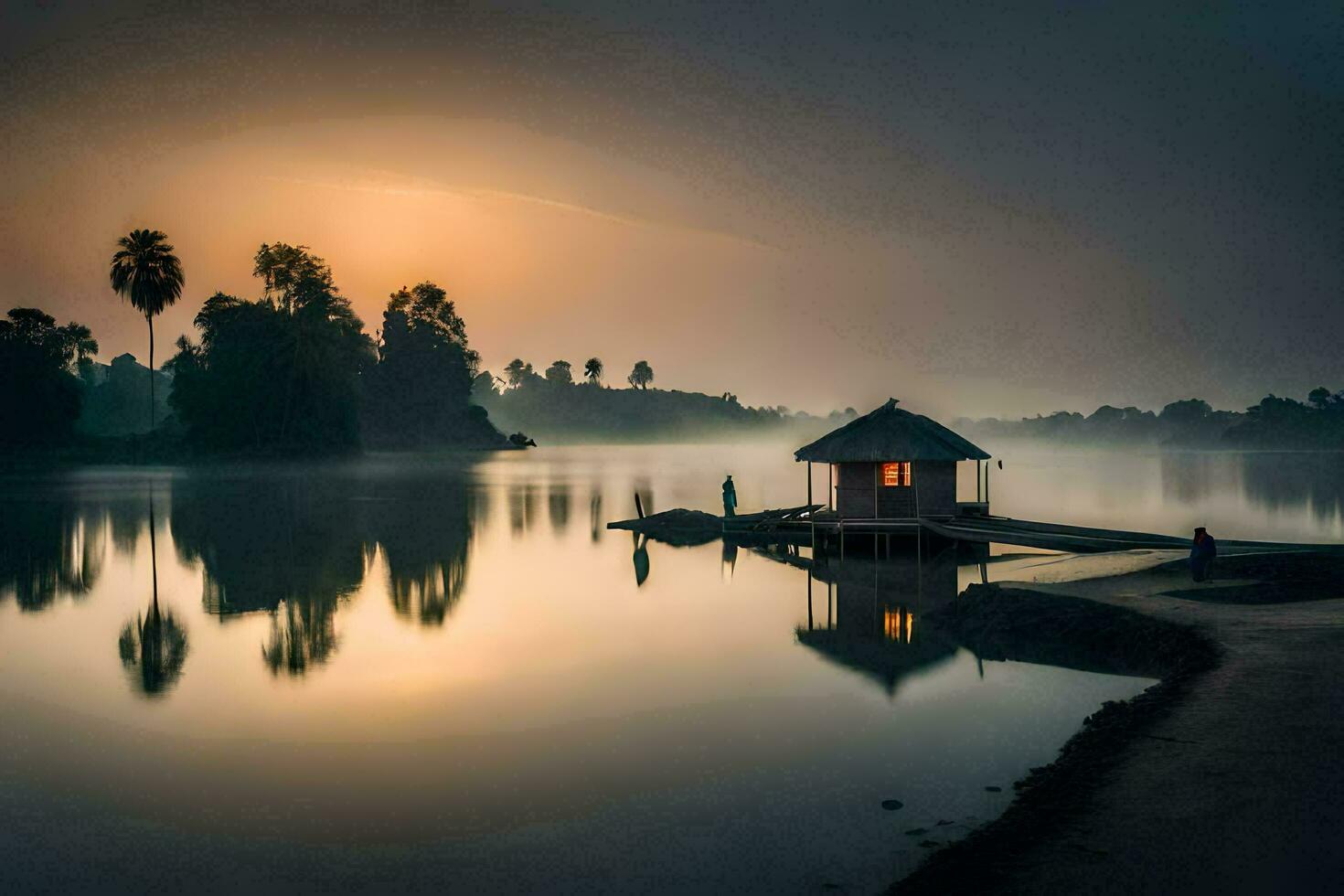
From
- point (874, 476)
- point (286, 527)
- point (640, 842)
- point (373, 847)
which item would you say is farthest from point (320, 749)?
point (286, 527)

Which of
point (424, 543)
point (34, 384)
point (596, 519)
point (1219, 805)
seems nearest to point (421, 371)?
point (34, 384)

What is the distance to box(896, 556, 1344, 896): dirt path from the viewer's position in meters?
7.77

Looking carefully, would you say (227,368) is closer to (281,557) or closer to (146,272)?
(146,272)

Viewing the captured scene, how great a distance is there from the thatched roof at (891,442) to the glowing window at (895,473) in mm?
1633

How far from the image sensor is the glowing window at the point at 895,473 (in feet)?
115

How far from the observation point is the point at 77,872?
9.47 meters

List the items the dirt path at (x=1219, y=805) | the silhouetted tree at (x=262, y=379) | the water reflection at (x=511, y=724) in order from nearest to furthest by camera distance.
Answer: the dirt path at (x=1219, y=805), the water reflection at (x=511, y=724), the silhouetted tree at (x=262, y=379)

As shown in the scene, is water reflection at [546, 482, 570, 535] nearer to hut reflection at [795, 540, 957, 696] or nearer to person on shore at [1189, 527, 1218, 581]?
hut reflection at [795, 540, 957, 696]

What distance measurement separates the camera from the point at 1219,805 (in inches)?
352

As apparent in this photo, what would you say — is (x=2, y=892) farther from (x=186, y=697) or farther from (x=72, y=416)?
(x=72, y=416)

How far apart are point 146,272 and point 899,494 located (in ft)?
339

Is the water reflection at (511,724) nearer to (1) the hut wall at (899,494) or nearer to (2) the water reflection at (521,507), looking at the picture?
(1) the hut wall at (899,494)

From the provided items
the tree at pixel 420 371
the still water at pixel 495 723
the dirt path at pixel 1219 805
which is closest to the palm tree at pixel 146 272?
the tree at pixel 420 371

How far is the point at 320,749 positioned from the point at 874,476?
25.4 m
